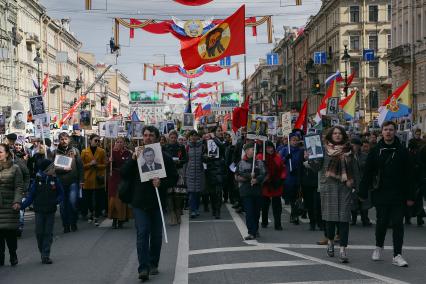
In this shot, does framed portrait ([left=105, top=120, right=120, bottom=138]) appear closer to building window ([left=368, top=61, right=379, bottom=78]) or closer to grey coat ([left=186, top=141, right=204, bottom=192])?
grey coat ([left=186, top=141, right=204, bottom=192])

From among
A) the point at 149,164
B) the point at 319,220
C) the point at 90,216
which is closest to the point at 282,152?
the point at 319,220

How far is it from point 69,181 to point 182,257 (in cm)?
445

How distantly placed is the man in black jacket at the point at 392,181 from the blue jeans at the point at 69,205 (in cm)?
628

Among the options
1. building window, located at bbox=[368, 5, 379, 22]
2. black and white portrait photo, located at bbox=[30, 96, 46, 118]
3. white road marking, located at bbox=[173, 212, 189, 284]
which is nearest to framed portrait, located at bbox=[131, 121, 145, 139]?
black and white portrait photo, located at bbox=[30, 96, 46, 118]

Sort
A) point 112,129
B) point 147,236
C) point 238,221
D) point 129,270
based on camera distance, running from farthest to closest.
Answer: point 112,129 → point 238,221 → point 129,270 → point 147,236

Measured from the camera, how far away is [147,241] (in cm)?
910

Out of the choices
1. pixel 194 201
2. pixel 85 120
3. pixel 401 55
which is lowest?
pixel 194 201

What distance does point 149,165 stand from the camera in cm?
916

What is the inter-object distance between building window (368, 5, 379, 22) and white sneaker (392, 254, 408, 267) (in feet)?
230

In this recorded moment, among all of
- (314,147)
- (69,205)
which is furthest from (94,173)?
(314,147)

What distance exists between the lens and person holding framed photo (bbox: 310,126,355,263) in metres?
10.4

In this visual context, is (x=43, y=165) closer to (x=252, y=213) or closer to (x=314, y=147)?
(x=252, y=213)

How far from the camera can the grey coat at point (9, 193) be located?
34.2 feet

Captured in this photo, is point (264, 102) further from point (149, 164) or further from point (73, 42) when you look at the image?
point (149, 164)
